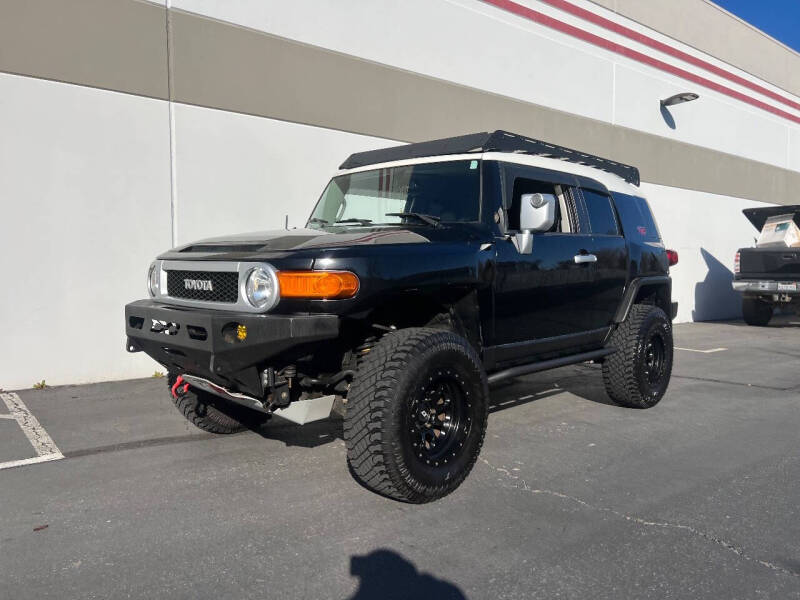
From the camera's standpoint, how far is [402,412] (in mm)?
3158

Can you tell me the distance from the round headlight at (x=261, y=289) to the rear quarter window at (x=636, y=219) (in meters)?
3.50

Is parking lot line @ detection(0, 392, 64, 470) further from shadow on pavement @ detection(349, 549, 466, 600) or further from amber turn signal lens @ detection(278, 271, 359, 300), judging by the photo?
shadow on pavement @ detection(349, 549, 466, 600)

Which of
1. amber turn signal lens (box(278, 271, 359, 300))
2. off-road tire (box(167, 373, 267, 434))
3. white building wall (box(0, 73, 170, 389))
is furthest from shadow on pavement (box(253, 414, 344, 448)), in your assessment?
white building wall (box(0, 73, 170, 389))

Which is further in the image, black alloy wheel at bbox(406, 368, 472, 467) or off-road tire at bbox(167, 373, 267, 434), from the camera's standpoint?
off-road tire at bbox(167, 373, 267, 434)

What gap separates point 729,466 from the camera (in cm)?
410

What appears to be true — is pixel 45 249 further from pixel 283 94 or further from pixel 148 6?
pixel 283 94

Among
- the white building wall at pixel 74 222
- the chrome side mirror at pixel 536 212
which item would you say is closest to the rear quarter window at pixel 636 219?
the chrome side mirror at pixel 536 212

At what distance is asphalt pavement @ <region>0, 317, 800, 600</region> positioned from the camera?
2607mm

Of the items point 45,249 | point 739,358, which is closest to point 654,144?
point 739,358

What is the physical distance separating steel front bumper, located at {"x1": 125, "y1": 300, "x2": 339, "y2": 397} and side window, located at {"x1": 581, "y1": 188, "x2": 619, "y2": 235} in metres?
2.80

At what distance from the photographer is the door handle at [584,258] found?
4633 mm

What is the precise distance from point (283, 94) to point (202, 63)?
3.38 ft

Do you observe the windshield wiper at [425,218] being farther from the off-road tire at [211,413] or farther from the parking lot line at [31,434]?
the parking lot line at [31,434]

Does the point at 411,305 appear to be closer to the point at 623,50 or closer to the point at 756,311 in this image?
the point at 623,50
